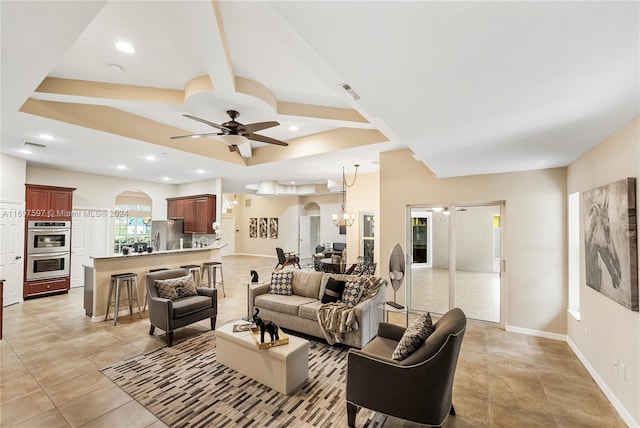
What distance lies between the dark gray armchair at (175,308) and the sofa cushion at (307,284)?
1.29 meters

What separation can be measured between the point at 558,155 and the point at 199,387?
4.82 m

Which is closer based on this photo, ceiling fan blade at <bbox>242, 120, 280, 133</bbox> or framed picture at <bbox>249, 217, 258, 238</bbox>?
ceiling fan blade at <bbox>242, 120, 280, 133</bbox>

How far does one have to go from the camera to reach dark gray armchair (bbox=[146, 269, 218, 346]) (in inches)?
142

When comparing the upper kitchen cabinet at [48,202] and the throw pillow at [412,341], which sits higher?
the upper kitchen cabinet at [48,202]

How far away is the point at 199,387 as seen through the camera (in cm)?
271

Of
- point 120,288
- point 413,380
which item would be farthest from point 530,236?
point 120,288

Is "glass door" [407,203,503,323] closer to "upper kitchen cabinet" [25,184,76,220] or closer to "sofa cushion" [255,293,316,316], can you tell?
"sofa cushion" [255,293,316,316]

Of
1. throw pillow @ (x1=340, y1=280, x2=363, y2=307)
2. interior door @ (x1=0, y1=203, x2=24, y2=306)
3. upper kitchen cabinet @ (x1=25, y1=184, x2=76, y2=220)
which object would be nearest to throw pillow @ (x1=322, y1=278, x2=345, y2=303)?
throw pillow @ (x1=340, y1=280, x2=363, y2=307)

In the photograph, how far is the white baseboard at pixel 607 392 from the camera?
228cm

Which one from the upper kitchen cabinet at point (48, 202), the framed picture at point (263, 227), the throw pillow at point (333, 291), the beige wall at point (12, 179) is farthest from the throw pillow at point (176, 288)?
the framed picture at point (263, 227)

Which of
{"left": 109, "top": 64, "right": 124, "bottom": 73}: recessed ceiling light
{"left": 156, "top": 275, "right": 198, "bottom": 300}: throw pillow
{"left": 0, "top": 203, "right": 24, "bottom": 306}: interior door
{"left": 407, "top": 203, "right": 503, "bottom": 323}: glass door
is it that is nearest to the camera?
{"left": 109, "top": 64, "right": 124, "bottom": 73}: recessed ceiling light

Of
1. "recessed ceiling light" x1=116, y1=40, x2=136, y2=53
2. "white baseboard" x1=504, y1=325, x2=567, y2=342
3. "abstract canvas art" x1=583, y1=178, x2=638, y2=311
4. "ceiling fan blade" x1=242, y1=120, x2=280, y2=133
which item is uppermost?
"recessed ceiling light" x1=116, y1=40, x2=136, y2=53

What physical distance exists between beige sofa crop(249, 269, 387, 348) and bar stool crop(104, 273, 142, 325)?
6.98 ft

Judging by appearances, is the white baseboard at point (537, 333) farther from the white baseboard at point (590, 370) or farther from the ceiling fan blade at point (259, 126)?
the ceiling fan blade at point (259, 126)
